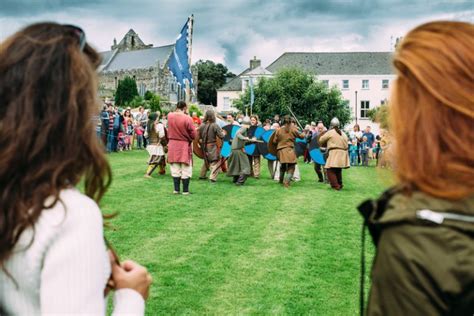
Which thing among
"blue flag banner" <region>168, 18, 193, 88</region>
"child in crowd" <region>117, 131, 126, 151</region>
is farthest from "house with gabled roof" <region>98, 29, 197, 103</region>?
"blue flag banner" <region>168, 18, 193, 88</region>

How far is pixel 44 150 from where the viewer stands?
1.58 meters

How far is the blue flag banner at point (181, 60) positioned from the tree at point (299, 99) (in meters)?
40.6

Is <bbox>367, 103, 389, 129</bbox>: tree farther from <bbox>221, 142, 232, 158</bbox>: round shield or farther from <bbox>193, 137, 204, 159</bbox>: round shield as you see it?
<bbox>221, 142, 232, 158</bbox>: round shield

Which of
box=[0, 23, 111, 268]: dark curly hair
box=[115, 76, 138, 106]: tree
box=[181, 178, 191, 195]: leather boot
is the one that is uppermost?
box=[115, 76, 138, 106]: tree

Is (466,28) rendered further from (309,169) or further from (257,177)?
(309,169)

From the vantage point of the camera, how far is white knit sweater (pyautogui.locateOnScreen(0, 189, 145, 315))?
147cm

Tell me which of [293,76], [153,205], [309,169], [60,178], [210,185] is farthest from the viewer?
[293,76]

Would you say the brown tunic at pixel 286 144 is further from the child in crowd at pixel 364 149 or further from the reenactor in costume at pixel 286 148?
Result: the child in crowd at pixel 364 149

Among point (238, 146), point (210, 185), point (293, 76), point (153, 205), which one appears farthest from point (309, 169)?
point (293, 76)

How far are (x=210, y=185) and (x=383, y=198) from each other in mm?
13747

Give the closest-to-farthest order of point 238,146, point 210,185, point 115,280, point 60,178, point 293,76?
point 60,178 → point 115,280 → point 210,185 → point 238,146 → point 293,76

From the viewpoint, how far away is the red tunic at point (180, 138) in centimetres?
1309

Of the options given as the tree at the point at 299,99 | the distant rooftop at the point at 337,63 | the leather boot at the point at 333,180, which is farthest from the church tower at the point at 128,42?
the leather boot at the point at 333,180

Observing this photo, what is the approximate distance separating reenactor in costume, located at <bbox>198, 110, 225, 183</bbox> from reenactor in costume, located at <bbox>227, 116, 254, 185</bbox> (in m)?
0.39
